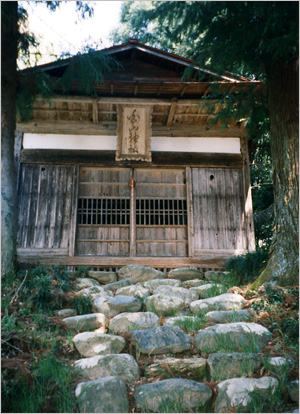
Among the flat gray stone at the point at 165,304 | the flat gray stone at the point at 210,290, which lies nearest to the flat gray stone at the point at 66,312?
Result: the flat gray stone at the point at 165,304

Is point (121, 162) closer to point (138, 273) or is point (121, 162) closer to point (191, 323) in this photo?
point (138, 273)

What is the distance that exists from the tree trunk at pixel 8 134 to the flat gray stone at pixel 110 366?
258cm

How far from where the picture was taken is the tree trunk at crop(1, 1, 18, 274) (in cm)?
609

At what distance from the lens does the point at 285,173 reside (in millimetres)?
5918

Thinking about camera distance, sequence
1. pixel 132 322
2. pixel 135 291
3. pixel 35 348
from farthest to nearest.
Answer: pixel 135 291
pixel 132 322
pixel 35 348

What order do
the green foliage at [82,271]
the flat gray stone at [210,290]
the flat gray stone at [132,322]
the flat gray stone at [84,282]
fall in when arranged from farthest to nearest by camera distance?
the green foliage at [82,271], the flat gray stone at [84,282], the flat gray stone at [210,290], the flat gray stone at [132,322]

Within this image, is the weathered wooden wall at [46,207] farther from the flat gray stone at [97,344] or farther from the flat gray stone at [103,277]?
the flat gray stone at [97,344]

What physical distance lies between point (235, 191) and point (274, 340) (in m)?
5.25

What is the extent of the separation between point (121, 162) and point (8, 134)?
340 cm

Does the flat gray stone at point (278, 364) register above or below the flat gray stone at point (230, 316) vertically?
below

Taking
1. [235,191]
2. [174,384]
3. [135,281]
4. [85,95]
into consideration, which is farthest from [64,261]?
[174,384]

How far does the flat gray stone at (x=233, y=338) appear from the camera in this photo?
4.43 m

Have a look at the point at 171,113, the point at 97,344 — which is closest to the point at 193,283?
the point at 97,344

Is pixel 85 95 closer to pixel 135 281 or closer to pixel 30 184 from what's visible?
pixel 30 184
